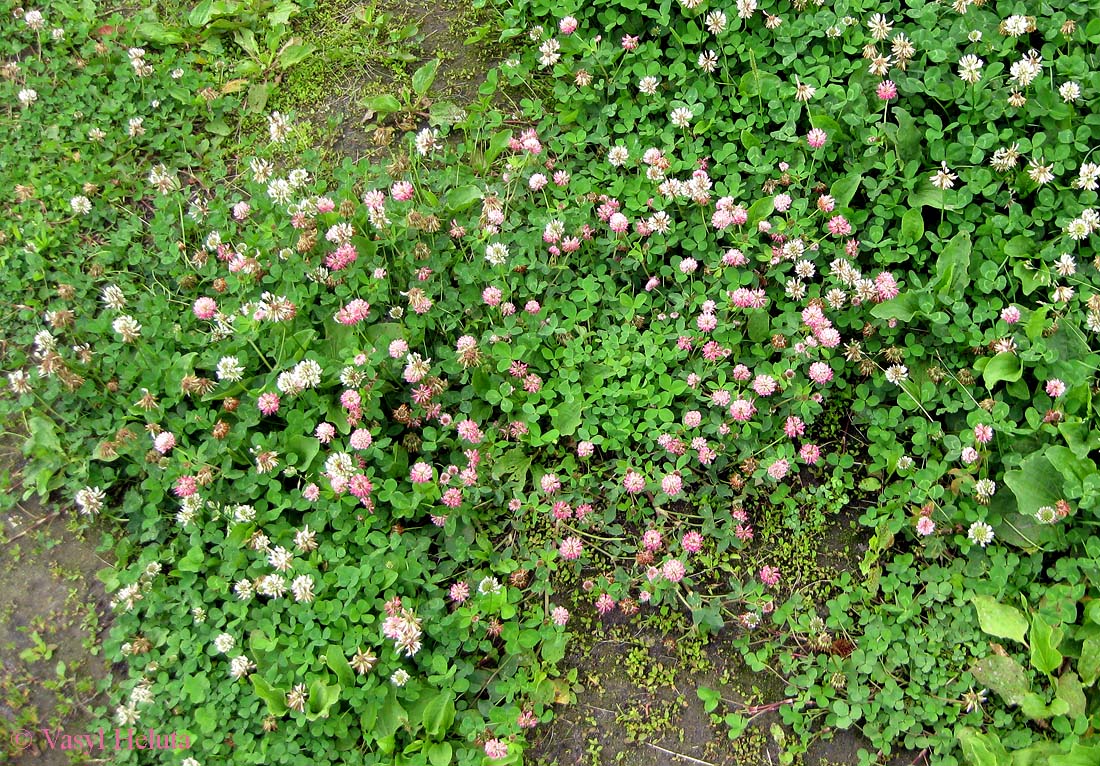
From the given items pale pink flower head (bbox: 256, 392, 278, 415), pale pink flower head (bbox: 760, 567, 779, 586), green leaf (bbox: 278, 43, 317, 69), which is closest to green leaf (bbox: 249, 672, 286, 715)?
pale pink flower head (bbox: 256, 392, 278, 415)

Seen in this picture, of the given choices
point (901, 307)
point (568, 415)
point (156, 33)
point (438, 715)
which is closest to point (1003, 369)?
point (901, 307)

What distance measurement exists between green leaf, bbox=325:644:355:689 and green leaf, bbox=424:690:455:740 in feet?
0.92

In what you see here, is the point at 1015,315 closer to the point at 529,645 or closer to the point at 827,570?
the point at 827,570

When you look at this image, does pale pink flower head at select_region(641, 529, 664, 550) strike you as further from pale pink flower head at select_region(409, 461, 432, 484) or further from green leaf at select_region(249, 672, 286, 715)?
green leaf at select_region(249, 672, 286, 715)

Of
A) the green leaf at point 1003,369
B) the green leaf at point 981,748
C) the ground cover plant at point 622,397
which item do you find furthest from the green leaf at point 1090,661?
the green leaf at point 1003,369

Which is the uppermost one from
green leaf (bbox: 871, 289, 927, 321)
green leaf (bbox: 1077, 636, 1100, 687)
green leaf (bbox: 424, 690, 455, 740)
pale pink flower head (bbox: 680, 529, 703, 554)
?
green leaf (bbox: 871, 289, 927, 321)

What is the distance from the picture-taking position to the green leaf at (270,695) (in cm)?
282

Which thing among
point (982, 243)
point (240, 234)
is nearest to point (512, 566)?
point (240, 234)

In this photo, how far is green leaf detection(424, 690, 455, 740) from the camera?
9.50 ft

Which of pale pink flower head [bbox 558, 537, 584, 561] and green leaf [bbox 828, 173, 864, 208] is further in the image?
green leaf [bbox 828, 173, 864, 208]

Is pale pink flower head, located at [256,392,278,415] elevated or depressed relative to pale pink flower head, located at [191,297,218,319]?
depressed

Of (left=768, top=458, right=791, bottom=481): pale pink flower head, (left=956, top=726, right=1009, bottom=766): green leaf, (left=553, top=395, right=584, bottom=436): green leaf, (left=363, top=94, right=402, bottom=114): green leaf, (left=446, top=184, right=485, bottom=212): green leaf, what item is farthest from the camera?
(left=363, top=94, right=402, bottom=114): green leaf

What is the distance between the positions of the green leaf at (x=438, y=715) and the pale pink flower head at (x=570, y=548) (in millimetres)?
629

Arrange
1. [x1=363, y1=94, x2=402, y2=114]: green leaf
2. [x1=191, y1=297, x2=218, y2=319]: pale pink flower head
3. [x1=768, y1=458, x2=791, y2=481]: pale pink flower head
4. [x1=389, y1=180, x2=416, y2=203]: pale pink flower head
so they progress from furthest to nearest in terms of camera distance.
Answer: [x1=363, y1=94, x2=402, y2=114]: green leaf < [x1=389, y1=180, x2=416, y2=203]: pale pink flower head < [x1=191, y1=297, x2=218, y2=319]: pale pink flower head < [x1=768, y1=458, x2=791, y2=481]: pale pink flower head
